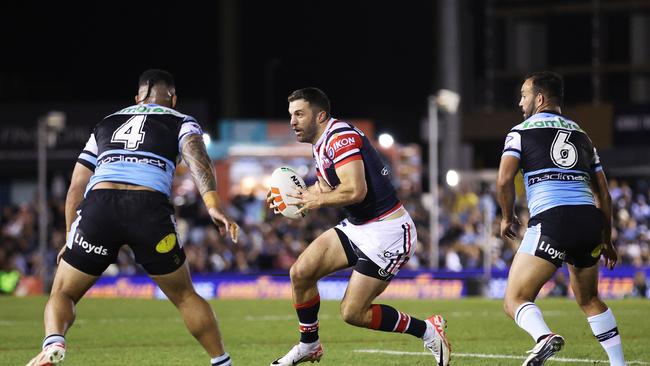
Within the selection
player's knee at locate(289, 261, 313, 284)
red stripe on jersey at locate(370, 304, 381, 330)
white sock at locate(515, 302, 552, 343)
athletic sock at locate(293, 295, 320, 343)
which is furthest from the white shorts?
white sock at locate(515, 302, 552, 343)

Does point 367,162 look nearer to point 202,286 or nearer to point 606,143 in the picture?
point 202,286

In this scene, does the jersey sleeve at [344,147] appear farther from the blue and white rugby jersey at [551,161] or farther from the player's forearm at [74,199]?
the player's forearm at [74,199]

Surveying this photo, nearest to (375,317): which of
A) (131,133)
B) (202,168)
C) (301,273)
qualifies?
(301,273)

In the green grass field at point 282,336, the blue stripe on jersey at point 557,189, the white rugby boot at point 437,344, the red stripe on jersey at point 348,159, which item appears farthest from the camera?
the green grass field at point 282,336

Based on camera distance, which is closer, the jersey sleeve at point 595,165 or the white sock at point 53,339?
the white sock at point 53,339

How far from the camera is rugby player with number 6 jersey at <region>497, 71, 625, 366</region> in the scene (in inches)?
367

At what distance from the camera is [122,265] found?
3092cm

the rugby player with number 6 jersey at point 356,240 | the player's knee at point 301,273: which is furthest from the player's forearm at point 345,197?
the player's knee at point 301,273

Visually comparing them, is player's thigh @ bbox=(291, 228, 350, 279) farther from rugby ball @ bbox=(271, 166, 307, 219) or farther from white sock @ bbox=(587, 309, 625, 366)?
white sock @ bbox=(587, 309, 625, 366)

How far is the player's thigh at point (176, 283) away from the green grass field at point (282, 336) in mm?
2780

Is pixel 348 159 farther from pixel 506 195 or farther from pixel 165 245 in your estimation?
pixel 165 245

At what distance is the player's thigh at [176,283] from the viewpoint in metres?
8.62

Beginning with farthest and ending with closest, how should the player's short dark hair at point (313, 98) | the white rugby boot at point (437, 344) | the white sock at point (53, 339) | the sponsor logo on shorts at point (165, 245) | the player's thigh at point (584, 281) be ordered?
the white rugby boot at point (437, 344), the player's short dark hair at point (313, 98), the player's thigh at point (584, 281), the sponsor logo on shorts at point (165, 245), the white sock at point (53, 339)

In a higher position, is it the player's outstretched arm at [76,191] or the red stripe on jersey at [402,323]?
the player's outstretched arm at [76,191]
